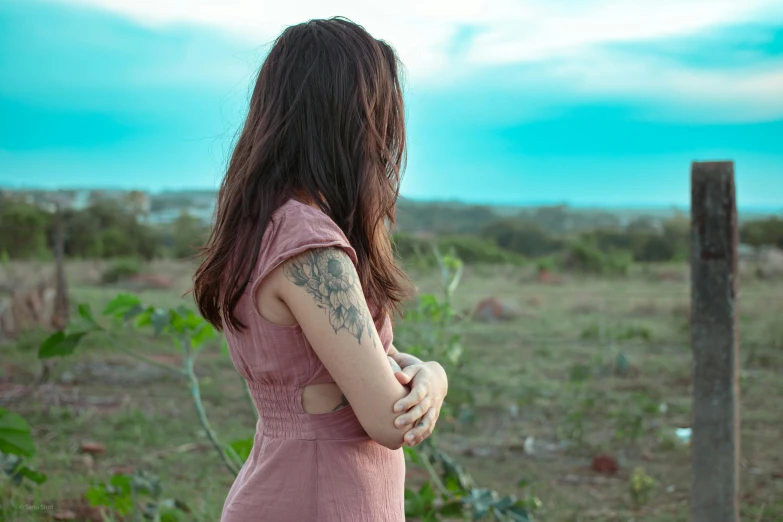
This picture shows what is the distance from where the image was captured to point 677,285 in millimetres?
14000

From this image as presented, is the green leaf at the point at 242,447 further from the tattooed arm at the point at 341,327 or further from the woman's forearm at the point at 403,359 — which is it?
the tattooed arm at the point at 341,327

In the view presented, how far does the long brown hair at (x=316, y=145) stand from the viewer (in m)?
1.36

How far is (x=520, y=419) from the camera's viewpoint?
551 cm

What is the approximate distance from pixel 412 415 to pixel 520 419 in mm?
4401

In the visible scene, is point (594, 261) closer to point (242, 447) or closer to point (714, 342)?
point (714, 342)

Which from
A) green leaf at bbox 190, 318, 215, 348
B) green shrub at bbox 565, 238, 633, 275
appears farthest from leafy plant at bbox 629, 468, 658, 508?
green shrub at bbox 565, 238, 633, 275

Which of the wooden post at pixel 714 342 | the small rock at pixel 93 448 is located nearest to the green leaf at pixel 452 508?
the wooden post at pixel 714 342

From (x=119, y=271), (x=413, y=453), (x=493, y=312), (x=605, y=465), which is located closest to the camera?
(x=413, y=453)

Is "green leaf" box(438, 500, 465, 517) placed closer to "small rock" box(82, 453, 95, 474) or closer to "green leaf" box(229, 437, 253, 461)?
"green leaf" box(229, 437, 253, 461)

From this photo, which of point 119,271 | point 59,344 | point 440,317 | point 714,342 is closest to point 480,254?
point 119,271

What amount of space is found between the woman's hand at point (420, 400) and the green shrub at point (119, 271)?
475 inches

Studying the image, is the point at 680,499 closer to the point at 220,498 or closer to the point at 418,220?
→ the point at 220,498

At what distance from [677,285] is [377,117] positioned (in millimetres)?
13649

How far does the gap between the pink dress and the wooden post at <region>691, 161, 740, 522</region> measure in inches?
67.8
